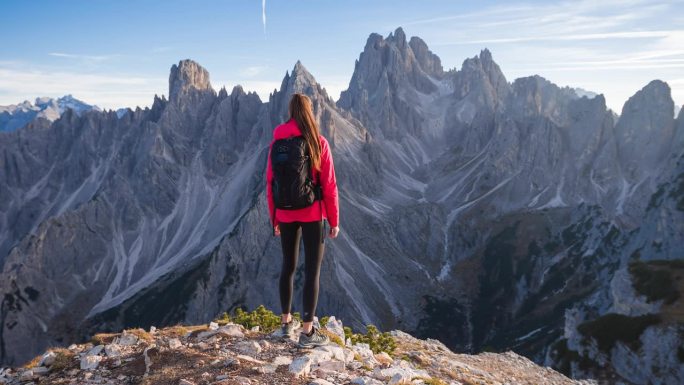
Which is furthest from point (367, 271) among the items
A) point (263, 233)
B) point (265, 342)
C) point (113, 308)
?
point (265, 342)

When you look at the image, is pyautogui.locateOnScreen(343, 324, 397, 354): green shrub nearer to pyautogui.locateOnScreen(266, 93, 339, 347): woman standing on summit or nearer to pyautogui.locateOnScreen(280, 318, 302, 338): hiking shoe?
pyautogui.locateOnScreen(280, 318, 302, 338): hiking shoe

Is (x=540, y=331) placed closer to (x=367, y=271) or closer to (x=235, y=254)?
(x=367, y=271)

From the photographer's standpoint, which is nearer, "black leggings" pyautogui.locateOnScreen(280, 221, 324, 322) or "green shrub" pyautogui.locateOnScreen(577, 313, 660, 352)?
"black leggings" pyautogui.locateOnScreen(280, 221, 324, 322)

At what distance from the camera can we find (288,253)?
43.6 ft

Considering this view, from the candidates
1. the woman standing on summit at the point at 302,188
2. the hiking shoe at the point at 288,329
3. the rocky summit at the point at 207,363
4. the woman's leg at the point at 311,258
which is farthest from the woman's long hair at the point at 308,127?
the hiking shoe at the point at 288,329

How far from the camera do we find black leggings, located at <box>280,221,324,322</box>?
12.9 meters

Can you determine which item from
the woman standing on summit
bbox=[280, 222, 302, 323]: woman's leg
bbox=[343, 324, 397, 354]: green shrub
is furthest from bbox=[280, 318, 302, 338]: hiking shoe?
bbox=[343, 324, 397, 354]: green shrub

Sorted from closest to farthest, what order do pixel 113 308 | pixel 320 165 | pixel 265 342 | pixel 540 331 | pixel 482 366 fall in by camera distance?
pixel 320 165, pixel 265 342, pixel 482 366, pixel 540 331, pixel 113 308

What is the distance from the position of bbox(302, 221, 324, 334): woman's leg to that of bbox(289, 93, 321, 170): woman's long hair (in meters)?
1.60

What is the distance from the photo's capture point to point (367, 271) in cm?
17075

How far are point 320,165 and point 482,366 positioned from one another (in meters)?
24.2

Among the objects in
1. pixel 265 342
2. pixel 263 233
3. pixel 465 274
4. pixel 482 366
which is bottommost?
pixel 465 274

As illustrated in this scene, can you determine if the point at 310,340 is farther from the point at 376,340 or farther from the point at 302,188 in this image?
the point at 376,340

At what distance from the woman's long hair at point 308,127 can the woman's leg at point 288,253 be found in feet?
5.98
